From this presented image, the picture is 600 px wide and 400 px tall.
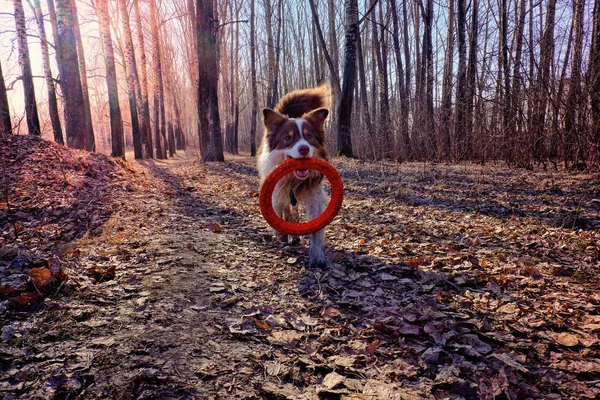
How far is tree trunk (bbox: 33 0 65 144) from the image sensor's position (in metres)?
11.5

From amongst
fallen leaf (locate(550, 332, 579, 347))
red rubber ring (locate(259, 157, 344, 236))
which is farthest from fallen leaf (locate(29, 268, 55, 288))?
fallen leaf (locate(550, 332, 579, 347))

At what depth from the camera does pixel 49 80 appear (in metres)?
11.9

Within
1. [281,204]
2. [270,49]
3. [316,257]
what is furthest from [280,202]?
[270,49]

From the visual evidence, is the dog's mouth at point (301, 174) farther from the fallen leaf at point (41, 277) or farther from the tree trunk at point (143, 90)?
the tree trunk at point (143, 90)

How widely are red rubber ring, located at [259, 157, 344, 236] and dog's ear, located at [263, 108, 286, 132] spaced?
0.77 metres

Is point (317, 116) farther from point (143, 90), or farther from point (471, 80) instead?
point (143, 90)

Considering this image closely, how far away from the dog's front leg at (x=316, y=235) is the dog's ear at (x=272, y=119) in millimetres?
954

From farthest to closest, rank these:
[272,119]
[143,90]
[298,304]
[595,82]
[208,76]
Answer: [143,90]
[208,76]
[595,82]
[272,119]
[298,304]

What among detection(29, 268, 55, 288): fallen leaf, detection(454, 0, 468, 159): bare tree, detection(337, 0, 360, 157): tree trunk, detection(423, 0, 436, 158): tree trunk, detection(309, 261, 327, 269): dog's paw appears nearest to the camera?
detection(29, 268, 55, 288): fallen leaf

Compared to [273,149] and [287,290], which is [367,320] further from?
[273,149]

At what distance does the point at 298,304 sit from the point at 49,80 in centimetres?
1363

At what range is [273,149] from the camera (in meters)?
4.17

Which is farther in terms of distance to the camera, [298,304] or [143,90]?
[143,90]

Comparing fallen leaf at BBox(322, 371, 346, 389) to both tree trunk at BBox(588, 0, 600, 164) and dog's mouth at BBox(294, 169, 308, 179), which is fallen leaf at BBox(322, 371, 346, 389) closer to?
dog's mouth at BBox(294, 169, 308, 179)
